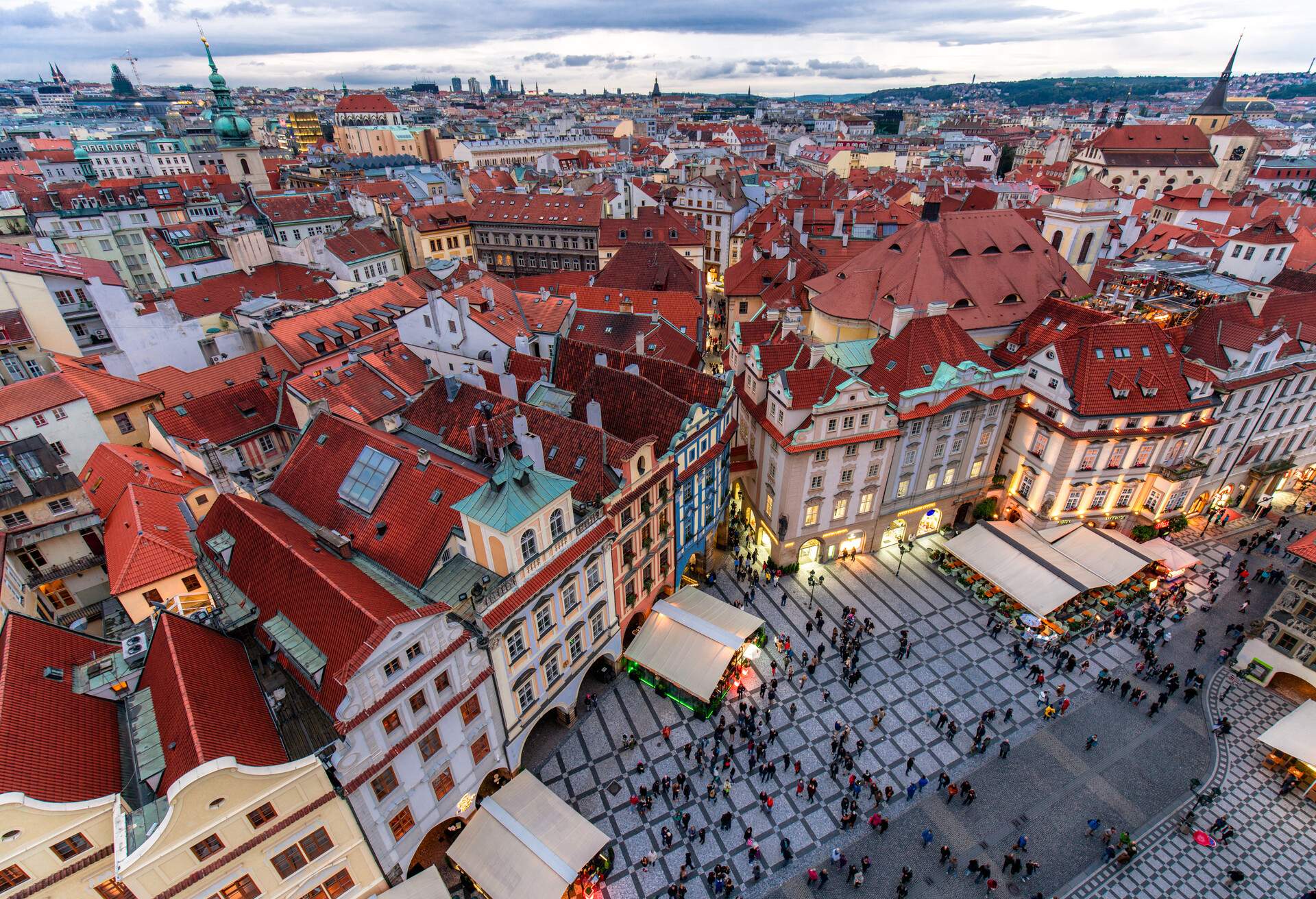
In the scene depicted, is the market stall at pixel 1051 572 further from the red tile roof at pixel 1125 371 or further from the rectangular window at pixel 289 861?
the rectangular window at pixel 289 861

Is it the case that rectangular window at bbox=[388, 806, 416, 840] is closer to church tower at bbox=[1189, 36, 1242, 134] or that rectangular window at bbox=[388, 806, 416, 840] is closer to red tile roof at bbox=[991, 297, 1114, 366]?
red tile roof at bbox=[991, 297, 1114, 366]

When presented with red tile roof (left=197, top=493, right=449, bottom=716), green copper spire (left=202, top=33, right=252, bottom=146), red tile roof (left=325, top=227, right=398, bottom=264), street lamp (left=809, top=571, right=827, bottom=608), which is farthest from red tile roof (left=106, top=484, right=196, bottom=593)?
green copper spire (left=202, top=33, right=252, bottom=146)

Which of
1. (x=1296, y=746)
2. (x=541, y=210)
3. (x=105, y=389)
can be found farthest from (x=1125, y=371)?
(x=541, y=210)

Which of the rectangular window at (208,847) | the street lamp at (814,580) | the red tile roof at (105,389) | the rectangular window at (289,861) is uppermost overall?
the red tile roof at (105,389)

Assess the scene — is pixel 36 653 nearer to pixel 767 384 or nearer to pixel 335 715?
pixel 335 715

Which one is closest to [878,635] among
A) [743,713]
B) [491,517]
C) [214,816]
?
[743,713]

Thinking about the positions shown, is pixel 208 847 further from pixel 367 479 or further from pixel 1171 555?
pixel 1171 555

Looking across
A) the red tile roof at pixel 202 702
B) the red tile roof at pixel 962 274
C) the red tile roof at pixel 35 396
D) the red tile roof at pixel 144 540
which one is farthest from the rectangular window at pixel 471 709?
the red tile roof at pixel 962 274
